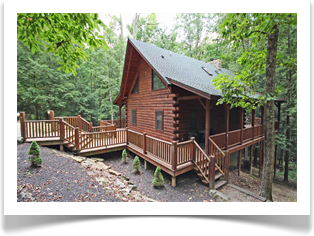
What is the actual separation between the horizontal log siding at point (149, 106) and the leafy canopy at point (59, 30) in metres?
4.45

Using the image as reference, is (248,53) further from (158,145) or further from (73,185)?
(73,185)

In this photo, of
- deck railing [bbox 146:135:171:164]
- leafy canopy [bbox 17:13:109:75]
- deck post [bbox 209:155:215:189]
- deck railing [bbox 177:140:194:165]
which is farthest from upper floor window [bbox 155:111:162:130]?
leafy canopy [bbox 17:13:109:75]

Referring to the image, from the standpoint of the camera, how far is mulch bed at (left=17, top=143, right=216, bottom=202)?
10.1ft

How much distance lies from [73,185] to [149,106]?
5.60 metres

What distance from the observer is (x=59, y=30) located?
268 centimetres

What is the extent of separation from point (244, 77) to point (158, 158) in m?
4.44

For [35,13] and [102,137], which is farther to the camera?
[102,137]

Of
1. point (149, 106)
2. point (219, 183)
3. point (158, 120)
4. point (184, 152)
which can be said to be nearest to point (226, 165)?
point (219, 183)

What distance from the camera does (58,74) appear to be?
1439 cm

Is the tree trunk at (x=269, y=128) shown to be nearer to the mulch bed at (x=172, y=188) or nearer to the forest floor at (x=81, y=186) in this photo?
the forest floor at (x=81, y=186)

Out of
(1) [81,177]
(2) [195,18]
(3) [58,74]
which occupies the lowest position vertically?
(1) [81,177]

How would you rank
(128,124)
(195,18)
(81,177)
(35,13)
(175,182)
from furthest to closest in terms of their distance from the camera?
(195,18)
(128,124)
(175,182)
(81,177)
(35,13)
